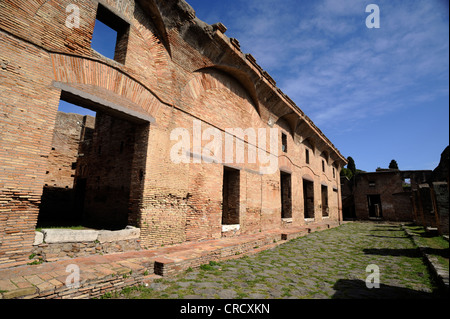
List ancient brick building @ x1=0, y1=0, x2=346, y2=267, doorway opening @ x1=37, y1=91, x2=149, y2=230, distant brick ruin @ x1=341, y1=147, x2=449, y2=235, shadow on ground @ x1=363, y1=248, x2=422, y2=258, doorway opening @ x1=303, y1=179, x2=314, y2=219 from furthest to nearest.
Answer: distant brick ruin @ x1=341, y1=147, x2=449, y2=235
doorway opening @ x1=303, y1=179, x2=314, y2=219
shadow on ground @ x1=363, y1=248, x2=422, y2=258
doorway opening @ x1=37, y1=91, x2=149, y2=230
ancient brick building @ x1=0, y1=0, x2=346, y2=267

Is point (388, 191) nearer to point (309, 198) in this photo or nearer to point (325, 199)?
point (325, 199)

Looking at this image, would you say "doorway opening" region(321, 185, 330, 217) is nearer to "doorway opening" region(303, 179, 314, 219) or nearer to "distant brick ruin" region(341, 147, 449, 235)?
"doorway opening" region(303, 179, 314, 219)

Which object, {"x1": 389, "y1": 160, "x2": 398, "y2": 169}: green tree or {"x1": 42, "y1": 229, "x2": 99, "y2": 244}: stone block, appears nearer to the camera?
{"x1": 42, "y1": 229, "x2": 99, "y2": 244}: stone block

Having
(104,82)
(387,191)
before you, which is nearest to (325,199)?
(387,191)

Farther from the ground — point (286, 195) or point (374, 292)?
point (286, 195)

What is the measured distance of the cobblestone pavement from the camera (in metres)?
3.32

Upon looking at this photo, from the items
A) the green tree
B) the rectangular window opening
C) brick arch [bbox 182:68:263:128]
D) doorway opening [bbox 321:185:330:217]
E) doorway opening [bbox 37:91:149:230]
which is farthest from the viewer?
the green tree

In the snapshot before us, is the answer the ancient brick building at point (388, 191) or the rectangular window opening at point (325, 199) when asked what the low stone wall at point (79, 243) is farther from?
the ancient brick building at point (388, 191)

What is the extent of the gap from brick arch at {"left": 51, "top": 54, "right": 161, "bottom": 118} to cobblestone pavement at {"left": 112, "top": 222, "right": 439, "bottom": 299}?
3.73 meters

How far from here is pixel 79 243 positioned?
419cm

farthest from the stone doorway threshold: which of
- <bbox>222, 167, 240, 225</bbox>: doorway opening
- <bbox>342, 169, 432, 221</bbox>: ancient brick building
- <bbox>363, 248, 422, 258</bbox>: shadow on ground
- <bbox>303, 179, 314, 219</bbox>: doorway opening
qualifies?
<bbox>342, 169, 432, 221</bbox>: ancient brick building

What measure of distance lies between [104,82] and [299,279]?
212 inches

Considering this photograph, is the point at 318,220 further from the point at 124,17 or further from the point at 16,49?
the point at 16,49
